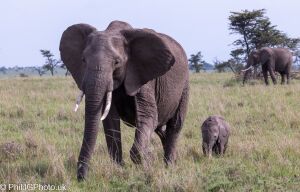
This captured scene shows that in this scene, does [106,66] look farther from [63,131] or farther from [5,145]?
[63,131]

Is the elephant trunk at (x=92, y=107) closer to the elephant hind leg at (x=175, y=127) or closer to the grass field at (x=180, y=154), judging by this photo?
the grass field at (x=180, y=154)

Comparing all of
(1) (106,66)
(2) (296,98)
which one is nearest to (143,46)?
(1) (106,66)

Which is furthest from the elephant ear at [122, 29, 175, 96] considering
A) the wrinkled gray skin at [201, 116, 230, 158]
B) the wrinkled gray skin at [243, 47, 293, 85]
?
the wrinkled gray skin at [243, 47, 293, 85]

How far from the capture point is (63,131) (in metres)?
7.05

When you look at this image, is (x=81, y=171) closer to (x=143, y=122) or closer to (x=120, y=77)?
(x=143, y=122)

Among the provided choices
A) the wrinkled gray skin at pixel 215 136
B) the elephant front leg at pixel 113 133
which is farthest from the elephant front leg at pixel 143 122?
the wrinkled gray skin at pixel 215 136

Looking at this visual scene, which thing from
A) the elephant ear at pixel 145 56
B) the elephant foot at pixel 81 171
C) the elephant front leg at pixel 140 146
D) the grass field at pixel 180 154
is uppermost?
the elephant ear at pixel 145 56

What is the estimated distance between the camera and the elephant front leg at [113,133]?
425 centimetres

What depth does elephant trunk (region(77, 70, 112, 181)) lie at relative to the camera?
A: 351 centimetres

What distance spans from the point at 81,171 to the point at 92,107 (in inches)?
29.5

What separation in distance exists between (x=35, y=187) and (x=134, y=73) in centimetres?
160

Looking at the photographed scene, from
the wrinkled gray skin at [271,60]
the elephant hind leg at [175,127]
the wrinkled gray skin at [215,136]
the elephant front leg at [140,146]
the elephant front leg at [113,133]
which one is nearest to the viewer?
the elephant front leg at [140,146]

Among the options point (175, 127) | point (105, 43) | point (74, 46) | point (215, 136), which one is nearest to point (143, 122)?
point (105, 43)

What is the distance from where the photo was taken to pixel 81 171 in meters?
3.81
